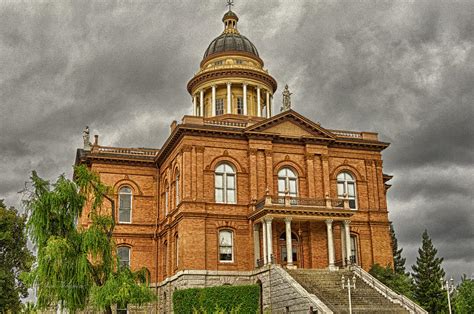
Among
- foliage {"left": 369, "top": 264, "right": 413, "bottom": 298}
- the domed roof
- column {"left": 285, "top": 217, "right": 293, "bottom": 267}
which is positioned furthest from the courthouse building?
the domed roof

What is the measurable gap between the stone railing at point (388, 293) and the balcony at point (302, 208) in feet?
12.0

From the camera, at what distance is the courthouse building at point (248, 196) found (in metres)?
38.9

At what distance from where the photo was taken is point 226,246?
3969cm

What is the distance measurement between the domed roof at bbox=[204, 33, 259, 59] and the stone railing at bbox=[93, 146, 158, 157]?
11260mm

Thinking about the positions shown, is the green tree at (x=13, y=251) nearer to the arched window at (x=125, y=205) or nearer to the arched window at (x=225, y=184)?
the arched window at (x=125, y=205)

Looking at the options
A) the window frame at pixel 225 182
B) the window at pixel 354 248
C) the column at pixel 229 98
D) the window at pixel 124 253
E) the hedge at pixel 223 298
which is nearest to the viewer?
the hedge at pixel 223 298

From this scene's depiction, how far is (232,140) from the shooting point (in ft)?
136

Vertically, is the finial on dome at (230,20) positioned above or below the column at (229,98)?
above

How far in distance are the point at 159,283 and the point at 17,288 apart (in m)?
14.8

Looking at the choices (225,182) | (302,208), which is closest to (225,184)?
(225,182)

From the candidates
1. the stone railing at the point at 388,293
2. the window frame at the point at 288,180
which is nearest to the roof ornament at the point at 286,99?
the window frame at the point at 288,180

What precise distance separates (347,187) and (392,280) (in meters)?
7.77

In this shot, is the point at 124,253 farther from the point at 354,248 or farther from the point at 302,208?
the point at 354,248

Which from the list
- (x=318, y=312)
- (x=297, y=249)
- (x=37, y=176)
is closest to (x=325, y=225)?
(x=297, y=249)
